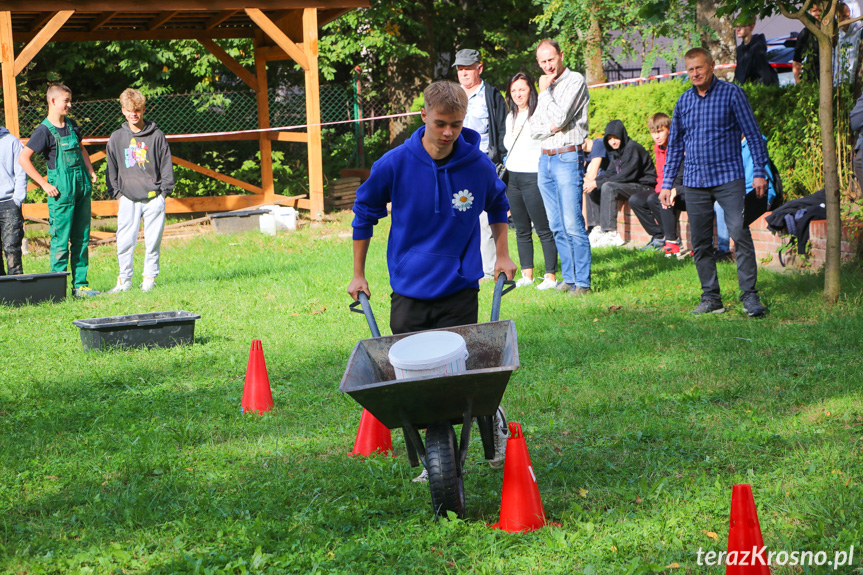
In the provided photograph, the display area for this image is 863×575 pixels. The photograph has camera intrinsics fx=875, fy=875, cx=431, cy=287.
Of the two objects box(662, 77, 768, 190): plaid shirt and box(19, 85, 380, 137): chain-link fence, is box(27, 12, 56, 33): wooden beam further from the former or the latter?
box(662, 77, 768, 190): plaid shirt

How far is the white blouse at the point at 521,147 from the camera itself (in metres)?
9.02

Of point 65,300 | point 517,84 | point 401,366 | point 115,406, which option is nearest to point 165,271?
point 65,300

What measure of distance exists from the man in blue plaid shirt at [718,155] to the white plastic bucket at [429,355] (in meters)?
4.33

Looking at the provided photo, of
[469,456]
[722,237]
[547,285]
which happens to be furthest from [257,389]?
[722,237]

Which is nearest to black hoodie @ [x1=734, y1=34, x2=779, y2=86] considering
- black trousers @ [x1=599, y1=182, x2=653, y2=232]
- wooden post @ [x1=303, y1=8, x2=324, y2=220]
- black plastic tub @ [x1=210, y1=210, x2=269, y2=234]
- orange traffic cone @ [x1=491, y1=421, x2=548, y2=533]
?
black trousers @ [x1=599, y1=182, x2=653, y2=232]

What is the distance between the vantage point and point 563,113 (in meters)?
8.33

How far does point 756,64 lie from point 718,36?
15.5 ft

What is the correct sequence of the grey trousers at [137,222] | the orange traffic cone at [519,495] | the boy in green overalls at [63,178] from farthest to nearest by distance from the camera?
the grey trousers at [137,222], the boy in green overalls at [63,178], the orange traffic cone at [519,495]

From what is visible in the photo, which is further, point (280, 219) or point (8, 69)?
point (280, 219)

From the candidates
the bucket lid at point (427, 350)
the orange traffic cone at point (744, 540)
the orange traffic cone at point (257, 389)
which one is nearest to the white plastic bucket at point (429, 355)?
the bucket lid at point (427, 350)

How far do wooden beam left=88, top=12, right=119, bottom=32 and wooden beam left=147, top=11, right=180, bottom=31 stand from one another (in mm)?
896

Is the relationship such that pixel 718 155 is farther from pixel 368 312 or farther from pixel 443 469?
pixel 443 469

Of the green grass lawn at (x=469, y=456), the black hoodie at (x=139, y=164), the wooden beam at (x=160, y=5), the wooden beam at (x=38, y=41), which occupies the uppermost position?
the wooden beam at (x=160, y=5)

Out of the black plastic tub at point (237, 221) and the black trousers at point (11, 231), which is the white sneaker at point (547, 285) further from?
the black plastic tub at point (237, 221)
